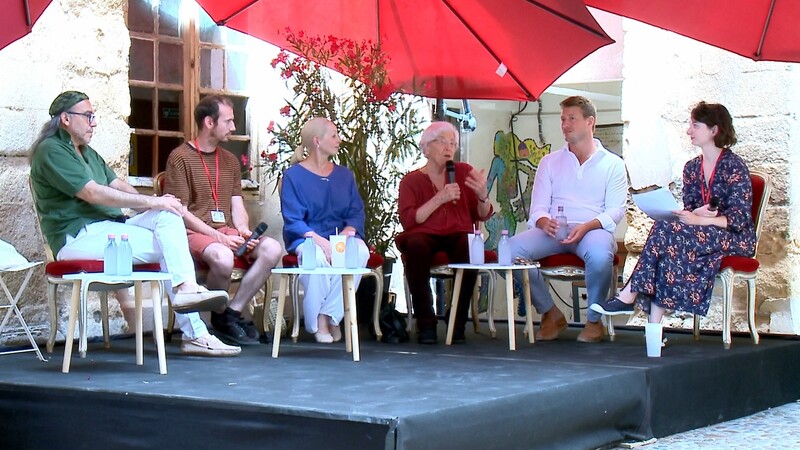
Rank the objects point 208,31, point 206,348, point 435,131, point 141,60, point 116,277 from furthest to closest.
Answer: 1. point 208,31
2. point 141,60
3. point 435,131
4. point 206,348
5. point 116,277

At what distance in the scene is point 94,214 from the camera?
17.3ft

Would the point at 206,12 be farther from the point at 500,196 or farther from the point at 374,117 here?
the point at 500,196

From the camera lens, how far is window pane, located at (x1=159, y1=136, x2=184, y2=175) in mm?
6730

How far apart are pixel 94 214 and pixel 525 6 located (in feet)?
9.40

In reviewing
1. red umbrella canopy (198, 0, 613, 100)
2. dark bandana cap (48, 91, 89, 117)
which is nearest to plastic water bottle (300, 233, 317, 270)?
dark bandana cap (48, 91, 89, 117)

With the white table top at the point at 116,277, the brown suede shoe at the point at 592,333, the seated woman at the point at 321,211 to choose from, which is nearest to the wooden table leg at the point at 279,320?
the seated woman at the point at 321,211

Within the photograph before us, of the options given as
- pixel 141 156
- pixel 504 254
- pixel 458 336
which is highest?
pixel 141 156

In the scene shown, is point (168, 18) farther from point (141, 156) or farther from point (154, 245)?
point (154, 245)

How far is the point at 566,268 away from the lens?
20.4 ft

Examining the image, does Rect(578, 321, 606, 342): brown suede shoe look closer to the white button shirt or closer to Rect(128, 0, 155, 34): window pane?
the white button shirt

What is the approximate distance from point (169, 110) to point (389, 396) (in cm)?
346

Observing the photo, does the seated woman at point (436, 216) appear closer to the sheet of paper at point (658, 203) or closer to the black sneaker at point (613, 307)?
the black sneaker at point (613, 307)

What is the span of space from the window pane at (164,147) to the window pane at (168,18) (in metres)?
0.61

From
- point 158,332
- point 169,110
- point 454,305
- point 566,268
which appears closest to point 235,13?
point 169,110
